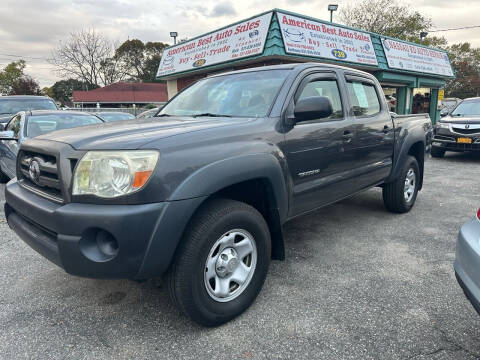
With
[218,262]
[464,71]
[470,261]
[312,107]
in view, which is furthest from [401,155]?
[464,71]

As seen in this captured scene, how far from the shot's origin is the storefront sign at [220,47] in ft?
34.4

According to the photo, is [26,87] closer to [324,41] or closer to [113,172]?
[324,41]

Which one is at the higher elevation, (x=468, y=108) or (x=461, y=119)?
(x=468, y=108)

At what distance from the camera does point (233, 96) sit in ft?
10.0

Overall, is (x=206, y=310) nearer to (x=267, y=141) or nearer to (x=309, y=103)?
(x=267, y=141)

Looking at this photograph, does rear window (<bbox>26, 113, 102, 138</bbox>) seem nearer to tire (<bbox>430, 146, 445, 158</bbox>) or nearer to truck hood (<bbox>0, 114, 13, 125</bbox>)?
truck hood (<bbox>0, 114, 13, 125</bbox>)

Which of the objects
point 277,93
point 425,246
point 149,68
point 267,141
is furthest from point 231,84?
point 149,68

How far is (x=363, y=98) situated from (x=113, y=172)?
9.71 ft

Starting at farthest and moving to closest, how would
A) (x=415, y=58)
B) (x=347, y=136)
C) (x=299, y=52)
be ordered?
(x=415, y=58)
(x=299, y=52)
(x=347, y=136)

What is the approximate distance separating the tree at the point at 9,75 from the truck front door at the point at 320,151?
58.0 m

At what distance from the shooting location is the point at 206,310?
2.13 meters

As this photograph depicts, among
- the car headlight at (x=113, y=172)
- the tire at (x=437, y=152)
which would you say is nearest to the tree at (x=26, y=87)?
the tire at (x=437, y=152)

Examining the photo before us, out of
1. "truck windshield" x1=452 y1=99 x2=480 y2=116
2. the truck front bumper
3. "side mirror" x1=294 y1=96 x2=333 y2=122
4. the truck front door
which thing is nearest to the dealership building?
"truck windshield" x1=452 y1=99 x2=480 y2=116

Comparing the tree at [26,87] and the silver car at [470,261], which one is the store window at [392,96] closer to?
the silver car at [470,261]
